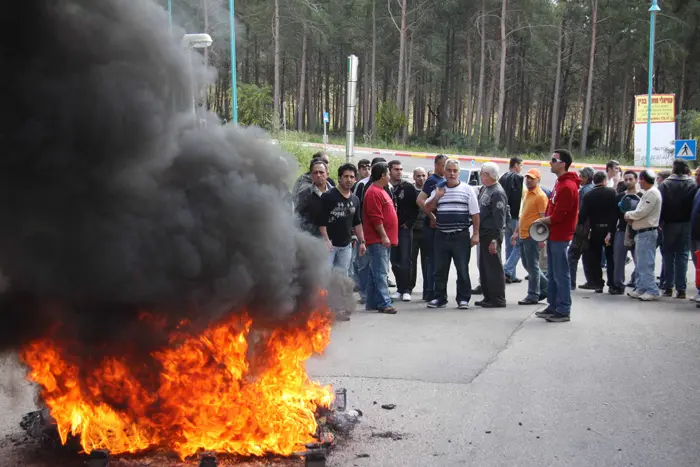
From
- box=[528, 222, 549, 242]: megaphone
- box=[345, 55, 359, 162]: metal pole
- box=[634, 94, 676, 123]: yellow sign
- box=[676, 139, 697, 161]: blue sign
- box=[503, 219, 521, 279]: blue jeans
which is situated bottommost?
box=[503, 219, 521, 279]: blue jeans

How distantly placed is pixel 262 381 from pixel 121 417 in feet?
3.00

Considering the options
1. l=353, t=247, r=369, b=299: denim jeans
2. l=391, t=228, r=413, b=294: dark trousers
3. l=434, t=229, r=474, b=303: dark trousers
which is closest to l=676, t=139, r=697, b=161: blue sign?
l=391, t=228, r=413, b=294: dark trousers

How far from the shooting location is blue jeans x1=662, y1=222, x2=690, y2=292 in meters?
10.3

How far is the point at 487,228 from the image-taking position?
9523 millimetres

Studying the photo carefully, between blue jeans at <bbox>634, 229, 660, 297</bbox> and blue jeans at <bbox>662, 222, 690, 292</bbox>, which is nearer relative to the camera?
blue jeans at <bbox>634, 229, 660, 297</bbox>

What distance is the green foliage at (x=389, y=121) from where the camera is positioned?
46912mm

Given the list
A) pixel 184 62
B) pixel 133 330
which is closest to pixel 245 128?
pixel 184 62

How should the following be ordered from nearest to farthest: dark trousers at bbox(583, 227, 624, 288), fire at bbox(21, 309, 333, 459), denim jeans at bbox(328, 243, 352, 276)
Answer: fire at bbox(21, 309, 333, 459) < denim jeans at bbox(328, 243, 352, 276) < dark trousers at bbox(583, 227, 624, 288)

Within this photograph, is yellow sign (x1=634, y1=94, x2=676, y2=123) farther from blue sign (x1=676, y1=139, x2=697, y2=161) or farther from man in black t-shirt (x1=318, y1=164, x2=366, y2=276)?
man in black t-shirt (x1=318, y1=164, x2=366, y2=276)

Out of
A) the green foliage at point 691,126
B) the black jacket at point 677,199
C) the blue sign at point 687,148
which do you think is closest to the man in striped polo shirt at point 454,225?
the black jacket at point 677,199

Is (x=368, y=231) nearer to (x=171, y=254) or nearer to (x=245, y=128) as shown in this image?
(x=245, y=128)

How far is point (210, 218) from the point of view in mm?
4359

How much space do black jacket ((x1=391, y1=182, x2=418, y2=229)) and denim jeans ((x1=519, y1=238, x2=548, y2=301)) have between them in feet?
5.34

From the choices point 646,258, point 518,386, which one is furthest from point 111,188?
point 646,258
